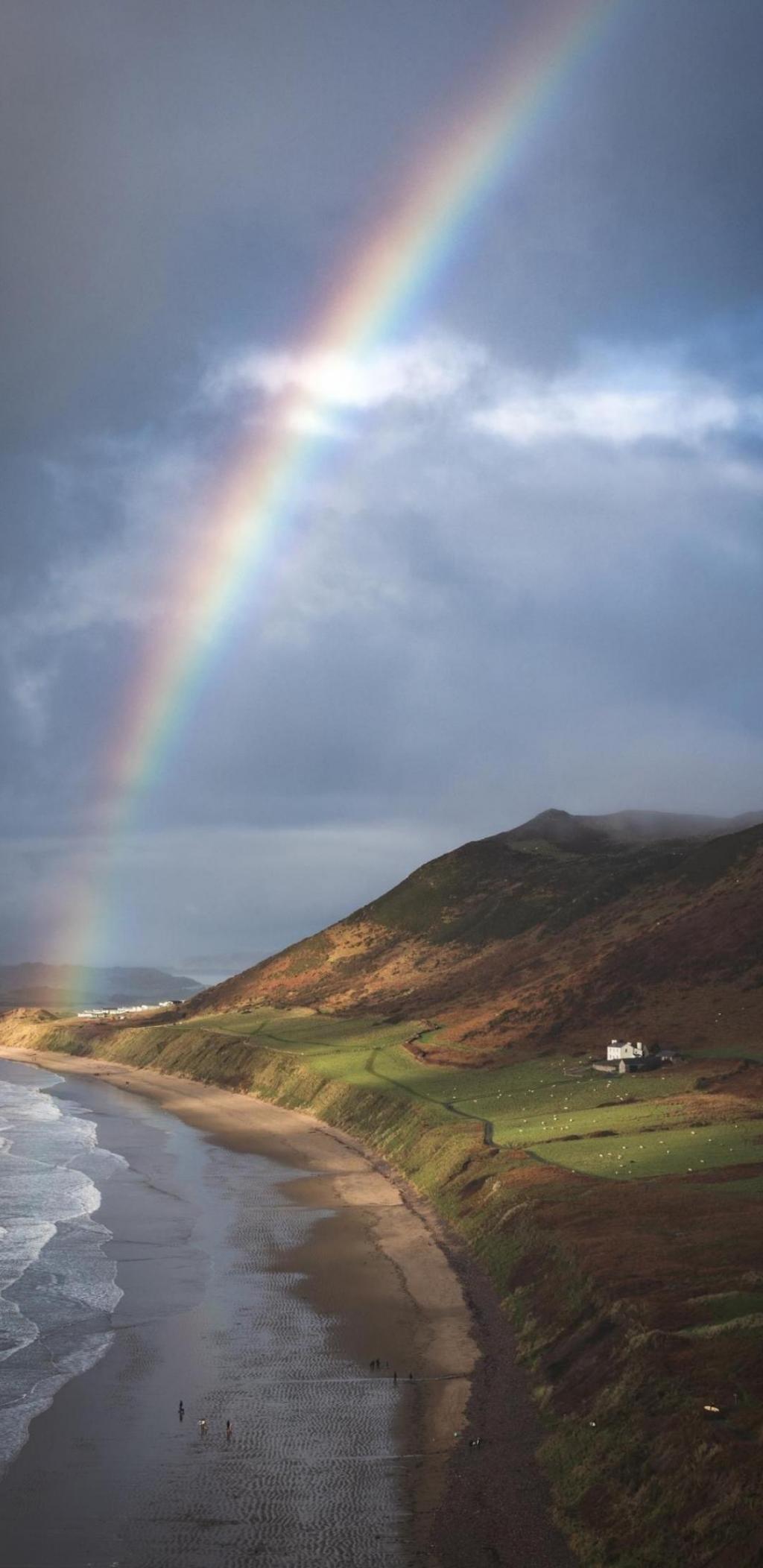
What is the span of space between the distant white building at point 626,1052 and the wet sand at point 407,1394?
39.3 metres

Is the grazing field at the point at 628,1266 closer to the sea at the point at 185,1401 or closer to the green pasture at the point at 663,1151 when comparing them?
the green pasture at the point at 663,1151

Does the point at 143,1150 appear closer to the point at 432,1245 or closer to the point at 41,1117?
the point at 41,1117

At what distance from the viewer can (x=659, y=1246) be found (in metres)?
49.2

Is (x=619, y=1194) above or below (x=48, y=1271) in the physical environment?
above

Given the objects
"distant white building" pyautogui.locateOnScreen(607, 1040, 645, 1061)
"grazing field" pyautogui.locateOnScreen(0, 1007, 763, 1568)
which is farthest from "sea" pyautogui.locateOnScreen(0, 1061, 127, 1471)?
"distant white building" pyautogui.locateOnScreen(607, 1040, 645, 1061)

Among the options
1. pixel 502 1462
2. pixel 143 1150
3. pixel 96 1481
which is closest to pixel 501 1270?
pixel 502 1462

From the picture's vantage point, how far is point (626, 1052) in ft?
389

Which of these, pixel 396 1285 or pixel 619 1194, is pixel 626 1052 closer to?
pixel 619 1194

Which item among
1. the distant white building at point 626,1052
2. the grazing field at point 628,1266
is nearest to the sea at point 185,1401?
the grazing field at point 628,1266

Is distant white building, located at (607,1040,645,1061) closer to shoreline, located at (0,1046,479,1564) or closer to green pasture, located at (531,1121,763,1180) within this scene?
shoreline, located at (0,1046,479,1564)

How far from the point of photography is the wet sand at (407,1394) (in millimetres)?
32688

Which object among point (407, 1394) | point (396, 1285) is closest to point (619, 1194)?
point (396, 1285)

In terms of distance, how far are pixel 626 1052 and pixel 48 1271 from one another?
6660cm

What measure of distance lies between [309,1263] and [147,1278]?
27.5 feet
